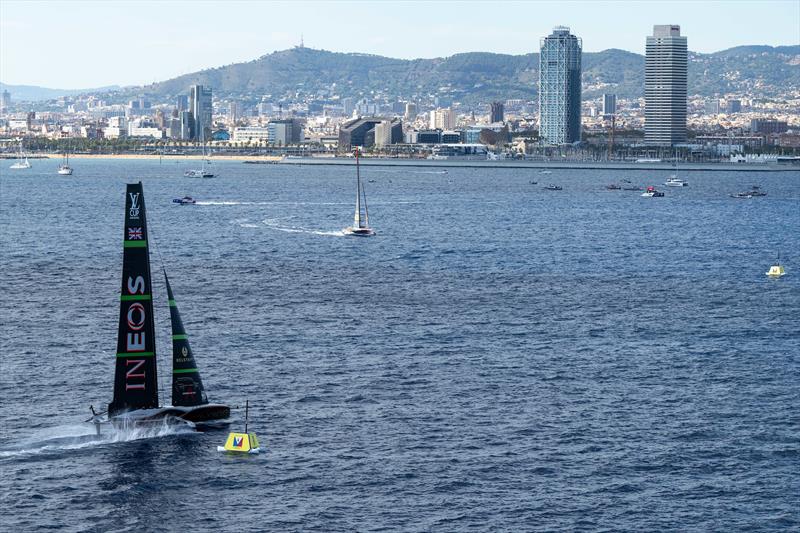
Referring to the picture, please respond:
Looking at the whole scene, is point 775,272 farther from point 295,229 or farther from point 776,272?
point 295,229

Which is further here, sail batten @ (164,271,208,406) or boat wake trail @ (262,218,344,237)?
boat wake trail @ (262,218,344,237)

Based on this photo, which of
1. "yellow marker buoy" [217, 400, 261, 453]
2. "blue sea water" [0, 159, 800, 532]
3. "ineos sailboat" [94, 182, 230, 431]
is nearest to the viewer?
"blue sea water" [0, 159, 800, 532]

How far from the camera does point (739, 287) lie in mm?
101375

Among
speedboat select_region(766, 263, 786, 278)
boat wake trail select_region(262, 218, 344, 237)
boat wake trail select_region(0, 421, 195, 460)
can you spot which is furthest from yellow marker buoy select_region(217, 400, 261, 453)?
boat wake trail select_region(262, 218, 344, 237)

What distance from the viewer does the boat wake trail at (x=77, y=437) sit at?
51.5 metres

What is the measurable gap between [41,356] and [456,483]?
27914 mm

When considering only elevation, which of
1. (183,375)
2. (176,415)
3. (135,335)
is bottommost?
(176,415)

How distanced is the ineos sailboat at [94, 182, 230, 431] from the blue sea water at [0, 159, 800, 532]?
109cm

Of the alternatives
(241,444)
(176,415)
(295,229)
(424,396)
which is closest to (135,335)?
(176,415)

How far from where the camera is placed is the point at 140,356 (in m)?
53.7

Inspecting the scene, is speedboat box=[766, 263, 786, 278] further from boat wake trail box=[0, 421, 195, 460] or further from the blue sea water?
boat wake trail box=[0, 421, 195, 460]

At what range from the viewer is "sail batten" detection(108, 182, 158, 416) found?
172 ft

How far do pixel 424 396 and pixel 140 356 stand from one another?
526 inches

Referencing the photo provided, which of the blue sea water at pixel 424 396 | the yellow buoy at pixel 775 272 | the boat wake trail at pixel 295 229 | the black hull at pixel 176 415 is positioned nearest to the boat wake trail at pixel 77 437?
the blue sea water at pixel 424 396
